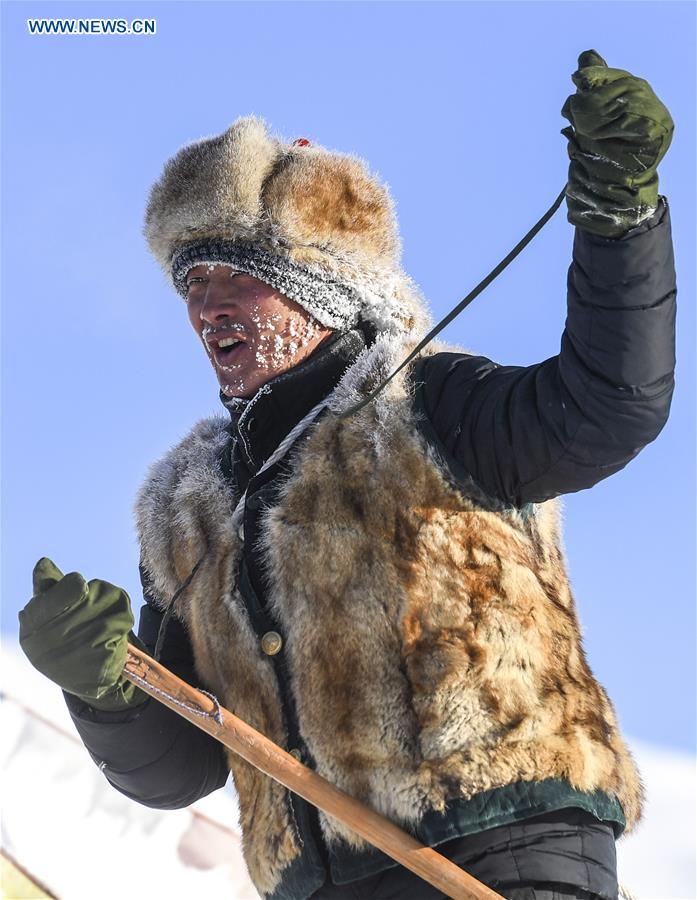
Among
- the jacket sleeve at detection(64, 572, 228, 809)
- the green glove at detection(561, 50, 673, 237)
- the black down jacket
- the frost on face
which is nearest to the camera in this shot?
the green glove at detection(561, 50, 673, 237)

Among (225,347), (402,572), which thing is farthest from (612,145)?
(225,347)

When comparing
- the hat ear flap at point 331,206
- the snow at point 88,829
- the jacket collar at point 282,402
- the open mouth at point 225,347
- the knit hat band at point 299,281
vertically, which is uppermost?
the hat ear flap at point 331,206

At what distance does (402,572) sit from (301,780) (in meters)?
0.42

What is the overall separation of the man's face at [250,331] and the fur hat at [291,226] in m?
0.03

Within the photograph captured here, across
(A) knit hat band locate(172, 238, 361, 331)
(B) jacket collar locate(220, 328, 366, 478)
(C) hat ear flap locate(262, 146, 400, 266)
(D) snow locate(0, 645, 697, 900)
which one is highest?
(C) hat ear flap locate(262, 146, 400, 266)

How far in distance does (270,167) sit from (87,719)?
1342 mm

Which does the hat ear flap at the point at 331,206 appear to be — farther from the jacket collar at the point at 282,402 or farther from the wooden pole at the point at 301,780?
the wooden pole at the point at 301,780

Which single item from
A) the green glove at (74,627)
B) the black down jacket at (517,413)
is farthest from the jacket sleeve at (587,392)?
the green glove at (74,627)

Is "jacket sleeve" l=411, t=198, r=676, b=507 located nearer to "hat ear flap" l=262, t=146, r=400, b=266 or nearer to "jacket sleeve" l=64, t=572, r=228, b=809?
"hat ear flap" l=262, t=146, r=400, b=266

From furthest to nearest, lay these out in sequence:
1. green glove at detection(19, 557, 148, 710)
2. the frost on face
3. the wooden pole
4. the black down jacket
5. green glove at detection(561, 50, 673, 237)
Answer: the frost on face → green glove at detection(19, 557, 148, 710) → the wooden pole → the black down jacket → green glove at detection(561, 50, 673, 237)

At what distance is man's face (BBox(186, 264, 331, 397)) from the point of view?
2.72 meters

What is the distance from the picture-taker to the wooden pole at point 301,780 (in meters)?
2.07

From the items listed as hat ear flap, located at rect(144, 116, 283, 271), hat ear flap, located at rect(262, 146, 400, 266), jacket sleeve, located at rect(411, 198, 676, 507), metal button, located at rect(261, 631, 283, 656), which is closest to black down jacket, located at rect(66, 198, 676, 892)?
jacket sleeve, located at rect(411, 198, 676, 507)

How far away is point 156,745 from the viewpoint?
2656 mm
